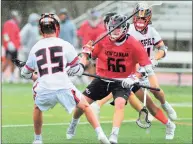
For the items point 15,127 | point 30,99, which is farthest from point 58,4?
point 15,127

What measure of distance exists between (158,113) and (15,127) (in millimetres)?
2276

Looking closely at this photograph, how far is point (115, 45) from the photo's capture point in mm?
9570

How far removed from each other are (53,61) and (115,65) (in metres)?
1.61

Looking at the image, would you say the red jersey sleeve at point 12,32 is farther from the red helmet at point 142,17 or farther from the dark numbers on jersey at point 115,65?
the dark numbers on jersey at point 115,65

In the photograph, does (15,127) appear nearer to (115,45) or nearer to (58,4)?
(115,45)

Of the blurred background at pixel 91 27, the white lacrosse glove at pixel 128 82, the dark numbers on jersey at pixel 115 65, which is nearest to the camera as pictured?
the white lacrosse glove at pixel 128 82

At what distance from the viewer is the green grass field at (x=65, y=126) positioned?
10070mm

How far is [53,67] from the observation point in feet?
26.9

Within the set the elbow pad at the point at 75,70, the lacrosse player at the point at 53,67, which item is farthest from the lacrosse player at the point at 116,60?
the lacrosse player at the point at 53,67

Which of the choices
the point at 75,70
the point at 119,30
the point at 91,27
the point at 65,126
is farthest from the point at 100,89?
the point at 91,27

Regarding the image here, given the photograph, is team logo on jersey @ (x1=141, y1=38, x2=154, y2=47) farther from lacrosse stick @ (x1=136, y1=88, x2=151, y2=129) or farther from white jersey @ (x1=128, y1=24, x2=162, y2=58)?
lacrosse stick @ (x1=136, y1=88, x2=151, y2=129)

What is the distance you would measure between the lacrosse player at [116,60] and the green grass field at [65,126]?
29.2 inches

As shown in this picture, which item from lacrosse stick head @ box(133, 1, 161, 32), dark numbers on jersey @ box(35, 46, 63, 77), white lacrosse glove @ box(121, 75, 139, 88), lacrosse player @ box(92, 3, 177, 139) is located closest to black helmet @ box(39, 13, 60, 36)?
dark numbers on jersey @ box(35, 46, 63, 77)

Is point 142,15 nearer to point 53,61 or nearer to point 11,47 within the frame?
point 53,61
